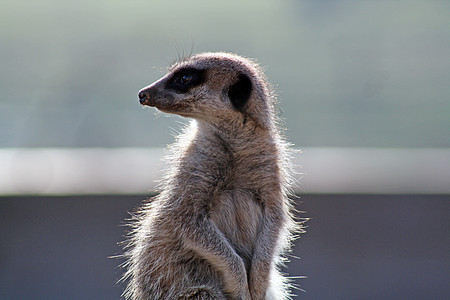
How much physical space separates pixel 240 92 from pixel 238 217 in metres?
0.51

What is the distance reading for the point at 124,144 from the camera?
5.81 meters

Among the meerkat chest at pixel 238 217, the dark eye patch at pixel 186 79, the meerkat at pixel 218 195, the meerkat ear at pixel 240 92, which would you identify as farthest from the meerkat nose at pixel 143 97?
the meerkat chest at pixel 238 217

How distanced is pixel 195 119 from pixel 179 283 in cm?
69

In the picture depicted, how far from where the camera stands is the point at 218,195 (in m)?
2.52

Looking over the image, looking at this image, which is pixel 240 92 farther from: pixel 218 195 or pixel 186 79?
pixel 218 195

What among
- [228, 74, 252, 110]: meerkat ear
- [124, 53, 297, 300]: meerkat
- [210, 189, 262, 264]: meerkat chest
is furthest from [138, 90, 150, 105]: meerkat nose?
[210, 189, 262, 264]: meerkat chest

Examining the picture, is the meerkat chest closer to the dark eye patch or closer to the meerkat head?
the meerkat head

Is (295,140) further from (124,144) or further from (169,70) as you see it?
(169,70)

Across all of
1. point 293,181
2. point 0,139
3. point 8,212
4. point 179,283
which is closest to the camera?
point 179,283

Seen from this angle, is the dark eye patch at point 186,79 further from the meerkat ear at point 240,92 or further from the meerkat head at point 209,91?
the meerkat ear at point 240,92

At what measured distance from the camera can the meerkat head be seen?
2.54 meters

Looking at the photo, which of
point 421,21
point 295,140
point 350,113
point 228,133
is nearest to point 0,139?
point 295,140

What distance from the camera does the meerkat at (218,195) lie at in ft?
8.15

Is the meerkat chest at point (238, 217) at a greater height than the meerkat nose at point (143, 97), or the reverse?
the meerkat nose at point (143, 97)
